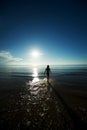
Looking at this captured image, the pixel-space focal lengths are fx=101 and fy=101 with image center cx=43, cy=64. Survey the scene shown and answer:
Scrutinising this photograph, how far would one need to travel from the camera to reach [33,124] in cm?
589

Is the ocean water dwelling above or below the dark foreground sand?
above

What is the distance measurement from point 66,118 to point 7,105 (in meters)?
5.10

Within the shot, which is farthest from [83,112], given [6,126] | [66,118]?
[6,126]

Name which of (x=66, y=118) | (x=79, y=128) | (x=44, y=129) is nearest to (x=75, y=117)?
(x=66, y=118)

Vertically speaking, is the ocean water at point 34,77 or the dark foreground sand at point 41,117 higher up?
the ocean water at point 34,77

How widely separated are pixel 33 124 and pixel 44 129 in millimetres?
793

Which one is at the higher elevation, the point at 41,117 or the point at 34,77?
the point at 34,77

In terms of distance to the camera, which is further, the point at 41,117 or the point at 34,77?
the point at 34,77

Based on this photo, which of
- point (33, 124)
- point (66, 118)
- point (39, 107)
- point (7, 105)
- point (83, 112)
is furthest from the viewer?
point (7, 105)

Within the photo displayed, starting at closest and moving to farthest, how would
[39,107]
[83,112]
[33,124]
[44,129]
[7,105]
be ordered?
[44,129], [33,124], [83,112], [39,107], [7,105]

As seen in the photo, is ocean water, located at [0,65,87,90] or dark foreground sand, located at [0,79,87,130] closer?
dark foreground sand, located at [0,79,87,130]

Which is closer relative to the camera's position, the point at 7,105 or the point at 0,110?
the point at 0,110

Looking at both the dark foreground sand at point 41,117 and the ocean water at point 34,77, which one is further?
the ocean water at point 34,77

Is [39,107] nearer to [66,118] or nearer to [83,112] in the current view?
[66,118]
